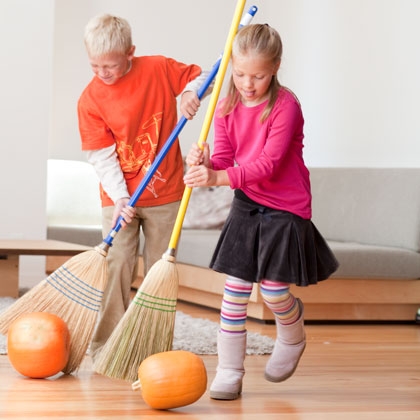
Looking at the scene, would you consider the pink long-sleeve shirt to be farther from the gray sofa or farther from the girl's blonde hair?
the gray sofa

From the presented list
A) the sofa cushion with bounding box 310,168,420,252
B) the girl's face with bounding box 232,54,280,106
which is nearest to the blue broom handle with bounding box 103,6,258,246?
the girl's face with bounding box 232,54,280,106

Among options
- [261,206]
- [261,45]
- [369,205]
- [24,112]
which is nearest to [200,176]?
[261,206]

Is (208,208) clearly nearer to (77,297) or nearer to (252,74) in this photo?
(77,297)

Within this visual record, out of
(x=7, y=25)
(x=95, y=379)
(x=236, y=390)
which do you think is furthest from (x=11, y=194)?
(x=236, y=390)

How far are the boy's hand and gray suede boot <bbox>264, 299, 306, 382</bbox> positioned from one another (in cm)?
61

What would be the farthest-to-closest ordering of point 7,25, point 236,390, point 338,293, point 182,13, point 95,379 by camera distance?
point 182,13
point 7,25
point 338,293
point 95,379
point 236,390

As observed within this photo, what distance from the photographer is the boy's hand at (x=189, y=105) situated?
2.41 m

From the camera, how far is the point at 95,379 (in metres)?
2.36

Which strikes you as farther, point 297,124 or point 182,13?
point 182,13

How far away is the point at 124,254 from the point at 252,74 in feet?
2.42

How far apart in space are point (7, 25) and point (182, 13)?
126cm

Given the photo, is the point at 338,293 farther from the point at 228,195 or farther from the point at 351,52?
the point at 351,52

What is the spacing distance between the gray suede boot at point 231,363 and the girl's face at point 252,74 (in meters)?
0.60

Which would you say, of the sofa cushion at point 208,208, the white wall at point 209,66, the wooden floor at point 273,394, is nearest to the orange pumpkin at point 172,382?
the wooden floor at point 273,394
